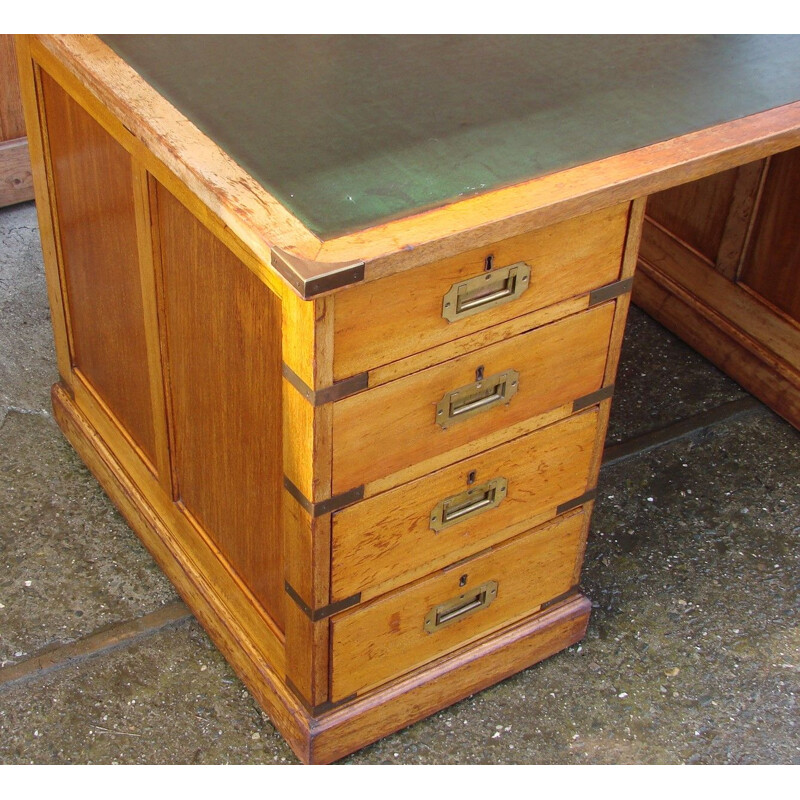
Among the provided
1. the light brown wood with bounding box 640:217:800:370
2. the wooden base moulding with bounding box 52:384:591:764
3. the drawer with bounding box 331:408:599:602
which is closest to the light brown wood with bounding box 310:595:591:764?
the wooden base moulding with bounding box 52:384:591:764

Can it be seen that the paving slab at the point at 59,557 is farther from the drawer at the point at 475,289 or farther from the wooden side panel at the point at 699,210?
the wooden side panel at the point at 699,210

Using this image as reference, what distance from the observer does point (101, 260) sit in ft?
6.87

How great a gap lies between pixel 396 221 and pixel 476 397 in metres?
0.34

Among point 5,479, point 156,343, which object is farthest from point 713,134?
point 5,479

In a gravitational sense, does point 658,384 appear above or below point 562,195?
below

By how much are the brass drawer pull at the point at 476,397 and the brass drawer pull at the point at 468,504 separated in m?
0.15

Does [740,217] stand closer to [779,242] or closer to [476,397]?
[779,242]

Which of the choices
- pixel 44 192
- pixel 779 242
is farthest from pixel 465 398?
pixel 779 242

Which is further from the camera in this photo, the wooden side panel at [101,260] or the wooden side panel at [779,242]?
the wooden side panel at [779,242]

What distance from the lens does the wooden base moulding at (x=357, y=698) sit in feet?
6.34

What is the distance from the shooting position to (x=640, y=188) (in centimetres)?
160

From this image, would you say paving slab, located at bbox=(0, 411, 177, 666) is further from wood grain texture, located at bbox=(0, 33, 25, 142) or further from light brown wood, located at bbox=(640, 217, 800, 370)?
light brown wood, located at bbox=(640, 217, 800, 370)

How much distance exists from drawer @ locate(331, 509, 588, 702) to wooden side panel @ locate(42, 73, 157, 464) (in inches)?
21.9

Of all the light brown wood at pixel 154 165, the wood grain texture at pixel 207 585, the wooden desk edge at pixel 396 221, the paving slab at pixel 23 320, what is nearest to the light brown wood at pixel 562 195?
the wooden desk edge at pixel 396 221
